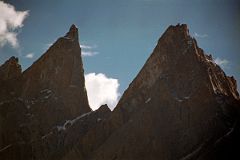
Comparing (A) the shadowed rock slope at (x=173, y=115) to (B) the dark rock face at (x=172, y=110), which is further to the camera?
(B) the dark rock face at (x=172, y=110)

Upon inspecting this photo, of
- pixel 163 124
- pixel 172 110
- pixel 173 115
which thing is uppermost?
pixel 172 110

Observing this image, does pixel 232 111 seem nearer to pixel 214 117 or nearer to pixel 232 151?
pixel 214 117

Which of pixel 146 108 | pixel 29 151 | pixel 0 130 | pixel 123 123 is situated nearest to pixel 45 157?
pixel 29 151

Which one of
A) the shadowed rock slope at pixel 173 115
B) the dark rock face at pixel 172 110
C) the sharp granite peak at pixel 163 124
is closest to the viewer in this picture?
the shadowed rock slope at pixel 173 115

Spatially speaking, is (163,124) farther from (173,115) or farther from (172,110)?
(172,110)

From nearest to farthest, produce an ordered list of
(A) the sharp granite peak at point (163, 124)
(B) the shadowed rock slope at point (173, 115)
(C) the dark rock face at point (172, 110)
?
(B) the shadowed rock slope at point (173, 115)
(A) the sharp granite peak at point (163, 124)
(C) the dark rock face at point (172, 110)

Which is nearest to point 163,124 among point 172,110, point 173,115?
point 173,115

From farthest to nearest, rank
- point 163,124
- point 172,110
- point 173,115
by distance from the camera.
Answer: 1. point 172,110
2. point 173,115
3. point 163,124

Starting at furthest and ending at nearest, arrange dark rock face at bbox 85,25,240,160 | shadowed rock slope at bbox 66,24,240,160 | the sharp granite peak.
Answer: dark rock face at bbox 85,25,240,160 < the sharp granite peak < shadowed rock slope at bbox 66,24,240,160

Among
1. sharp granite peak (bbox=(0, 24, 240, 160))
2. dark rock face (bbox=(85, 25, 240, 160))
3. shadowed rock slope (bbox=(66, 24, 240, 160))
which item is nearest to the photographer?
shadowed rock slope (bbox=(66, 24, 240, 160))

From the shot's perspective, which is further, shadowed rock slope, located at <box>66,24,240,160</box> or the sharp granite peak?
the sharp granite peak

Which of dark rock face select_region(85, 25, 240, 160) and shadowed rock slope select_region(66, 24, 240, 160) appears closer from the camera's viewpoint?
shadowed rock slope select_region(66, 24, 240, 160)

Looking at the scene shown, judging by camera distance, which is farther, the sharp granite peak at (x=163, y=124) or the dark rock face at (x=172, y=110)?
the dark rock face at (x=172, y=110)

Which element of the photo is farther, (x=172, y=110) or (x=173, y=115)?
(x=172, y=110)
